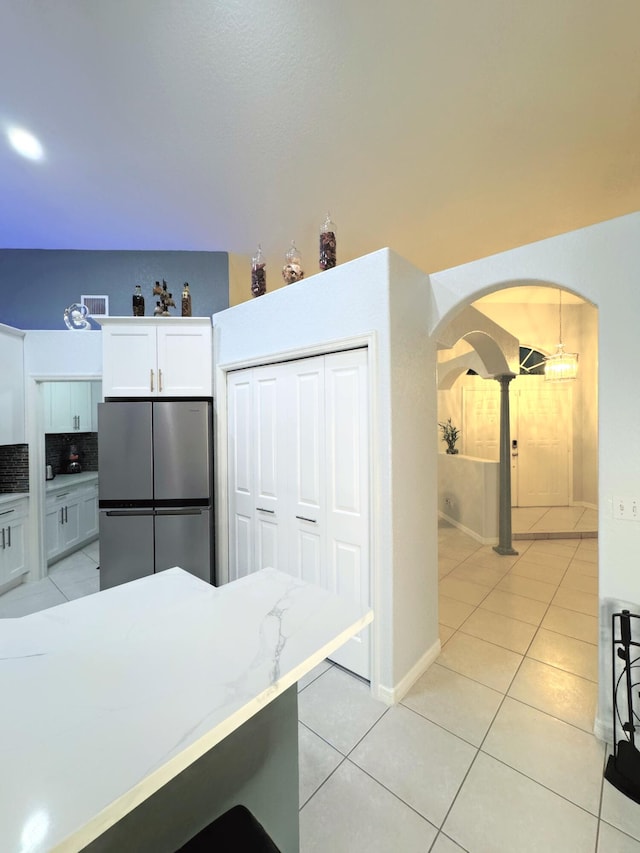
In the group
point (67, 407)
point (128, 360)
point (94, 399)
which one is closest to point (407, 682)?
point (128, 360)

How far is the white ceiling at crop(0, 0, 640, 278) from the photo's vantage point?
5.24ft

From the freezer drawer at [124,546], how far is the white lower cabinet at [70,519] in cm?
152

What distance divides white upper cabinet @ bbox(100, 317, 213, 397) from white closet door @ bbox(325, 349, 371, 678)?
4.45ft

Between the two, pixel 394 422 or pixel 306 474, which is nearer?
pixel 394 422

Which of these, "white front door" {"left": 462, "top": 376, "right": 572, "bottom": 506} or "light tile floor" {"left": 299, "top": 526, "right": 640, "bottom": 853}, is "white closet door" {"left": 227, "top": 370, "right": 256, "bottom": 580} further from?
"white front door" {"left": 462, "top": 376, "right": 572, "bottom": 506}

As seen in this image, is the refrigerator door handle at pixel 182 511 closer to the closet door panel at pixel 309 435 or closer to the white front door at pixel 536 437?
the closet door panel at pixel 309 435

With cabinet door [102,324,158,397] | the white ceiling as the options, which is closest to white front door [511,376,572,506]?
the white ceiling

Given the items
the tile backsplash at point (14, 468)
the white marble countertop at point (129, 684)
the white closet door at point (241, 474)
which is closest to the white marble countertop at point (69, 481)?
the tile backsplash at point (14, 468)

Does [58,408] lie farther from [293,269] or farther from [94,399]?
[293,269]

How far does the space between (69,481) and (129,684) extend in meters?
4.42

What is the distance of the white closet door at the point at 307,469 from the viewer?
7.82 ft

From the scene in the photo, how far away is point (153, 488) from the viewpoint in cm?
296

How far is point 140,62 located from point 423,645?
358 centimetres

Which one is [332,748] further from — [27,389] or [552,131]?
[27,389]
